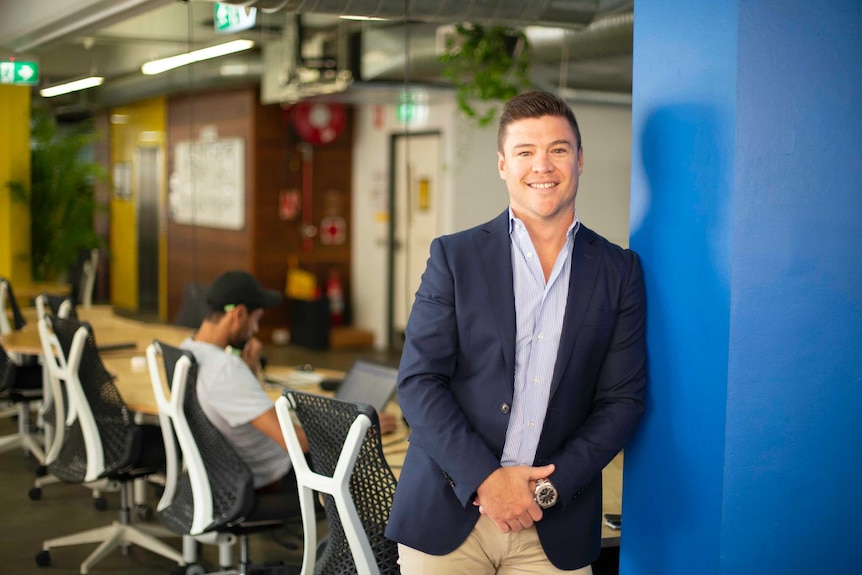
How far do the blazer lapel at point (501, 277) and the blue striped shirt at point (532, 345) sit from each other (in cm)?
3

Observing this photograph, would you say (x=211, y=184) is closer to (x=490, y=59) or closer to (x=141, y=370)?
(x=490, y=59)

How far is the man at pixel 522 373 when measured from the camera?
2252mm

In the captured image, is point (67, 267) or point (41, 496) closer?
point (41, 496)

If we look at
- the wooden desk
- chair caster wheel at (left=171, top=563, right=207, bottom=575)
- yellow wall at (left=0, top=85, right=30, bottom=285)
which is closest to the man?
chair caster wheel at (left=171, top=563, right=207, bottom=575)

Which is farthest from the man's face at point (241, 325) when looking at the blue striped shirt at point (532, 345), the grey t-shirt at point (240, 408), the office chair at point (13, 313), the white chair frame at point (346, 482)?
the office chair at point (13, 313)

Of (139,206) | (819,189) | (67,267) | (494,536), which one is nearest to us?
(819,189)

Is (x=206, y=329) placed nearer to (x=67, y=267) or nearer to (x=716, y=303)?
(x=716, y=303)

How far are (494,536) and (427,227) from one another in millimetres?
9540

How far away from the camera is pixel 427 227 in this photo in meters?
11.8

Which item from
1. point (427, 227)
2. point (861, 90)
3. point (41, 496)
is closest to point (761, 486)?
point (861, 90)

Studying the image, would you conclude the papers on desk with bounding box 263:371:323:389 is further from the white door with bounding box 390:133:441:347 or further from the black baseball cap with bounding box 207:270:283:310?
the white door with bounding box 390:133:441:347

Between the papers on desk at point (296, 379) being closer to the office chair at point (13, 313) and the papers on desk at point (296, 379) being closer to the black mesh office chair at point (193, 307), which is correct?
the black mesh office chair at point (193, 307)

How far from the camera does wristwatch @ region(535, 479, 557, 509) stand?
2.23 metres

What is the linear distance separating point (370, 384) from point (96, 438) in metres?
1.33
